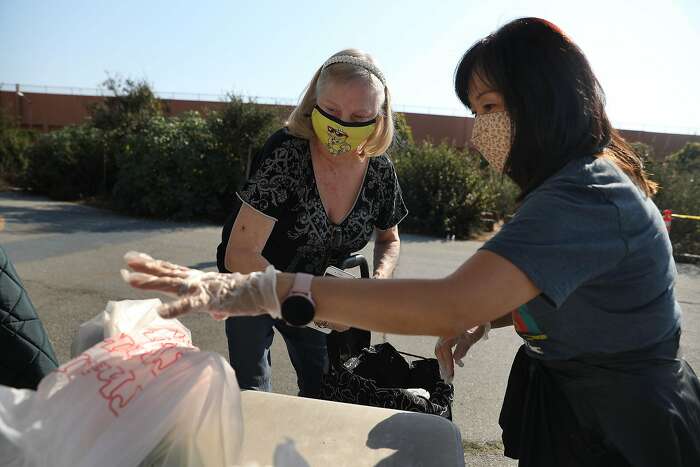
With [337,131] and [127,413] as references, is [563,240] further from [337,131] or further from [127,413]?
[337,131]

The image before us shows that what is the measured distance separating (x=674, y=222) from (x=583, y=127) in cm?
1091

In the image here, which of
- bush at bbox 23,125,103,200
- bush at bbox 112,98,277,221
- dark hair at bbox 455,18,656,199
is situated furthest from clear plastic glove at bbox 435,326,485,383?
bush at bbox 23,125,103,200

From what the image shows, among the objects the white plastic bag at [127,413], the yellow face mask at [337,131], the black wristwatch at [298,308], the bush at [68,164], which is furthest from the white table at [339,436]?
the bush at [68,164]

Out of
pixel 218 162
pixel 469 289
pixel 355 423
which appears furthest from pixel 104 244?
pixel 469 289

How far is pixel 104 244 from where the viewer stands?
8.38 meters

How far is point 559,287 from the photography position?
3.69ft

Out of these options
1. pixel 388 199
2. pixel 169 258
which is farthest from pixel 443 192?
pixel 388 199

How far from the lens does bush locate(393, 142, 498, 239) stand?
11867 mm

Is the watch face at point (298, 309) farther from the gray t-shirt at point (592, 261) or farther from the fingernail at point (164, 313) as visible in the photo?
the gray t-shirt at point (592, 261)

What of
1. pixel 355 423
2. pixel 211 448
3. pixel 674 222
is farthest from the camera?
pixel 674 222

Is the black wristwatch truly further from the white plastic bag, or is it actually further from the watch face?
the white plastic bag

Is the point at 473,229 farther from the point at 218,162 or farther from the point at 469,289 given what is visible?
the point at 469,289

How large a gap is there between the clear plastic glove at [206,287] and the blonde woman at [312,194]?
2.64 feet

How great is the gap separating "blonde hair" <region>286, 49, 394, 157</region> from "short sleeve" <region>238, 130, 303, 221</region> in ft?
0.37
